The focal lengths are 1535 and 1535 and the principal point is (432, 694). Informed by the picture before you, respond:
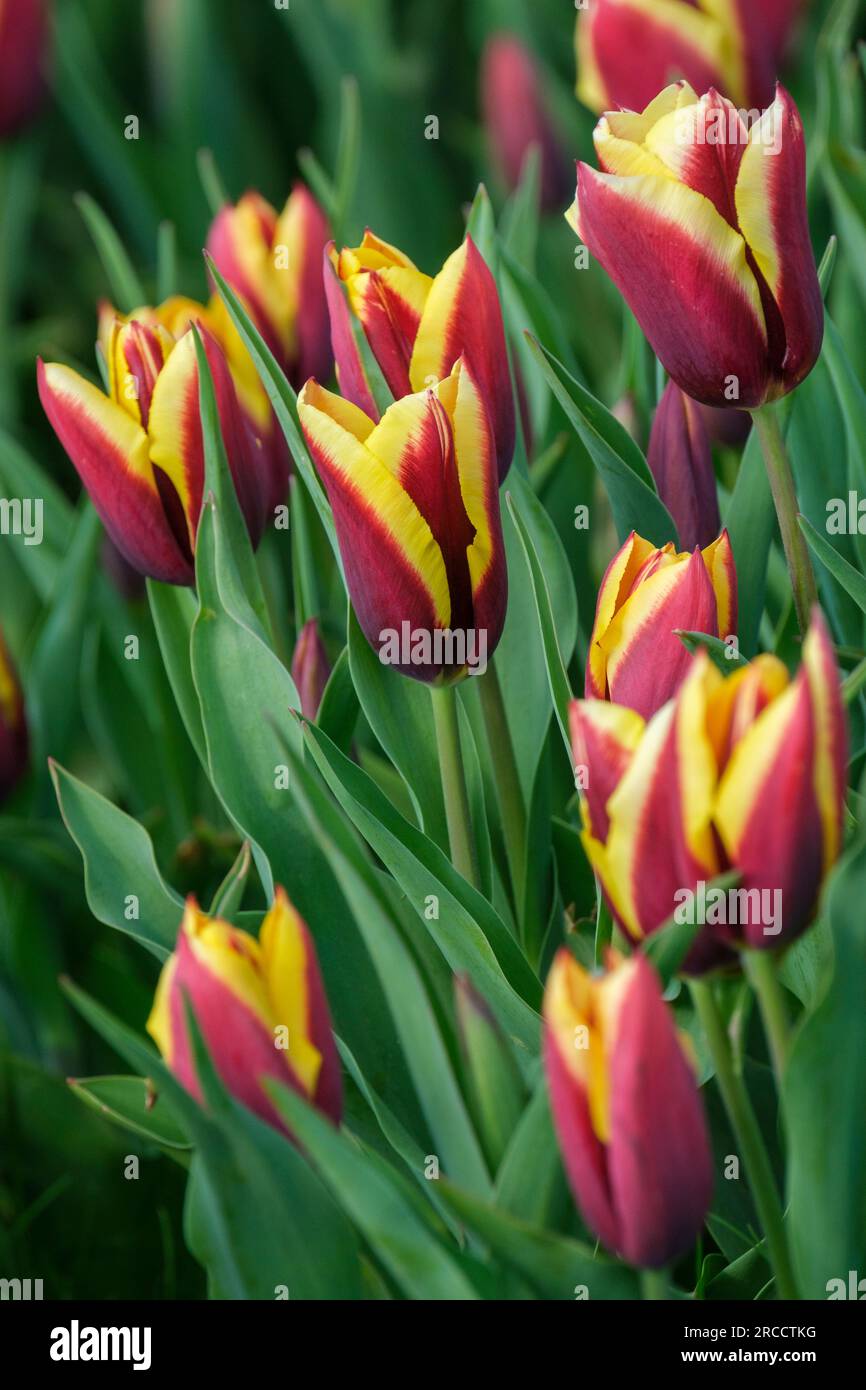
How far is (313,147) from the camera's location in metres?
1.51

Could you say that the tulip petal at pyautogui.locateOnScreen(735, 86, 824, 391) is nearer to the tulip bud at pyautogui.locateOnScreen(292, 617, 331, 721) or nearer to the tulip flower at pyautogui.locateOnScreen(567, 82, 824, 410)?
the tulip flower at pyautogui.locateOnScreen(567, 82, 824, 410)

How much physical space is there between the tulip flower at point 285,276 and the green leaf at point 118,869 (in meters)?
0.24

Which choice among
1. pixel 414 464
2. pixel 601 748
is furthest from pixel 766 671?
pixel 414 464

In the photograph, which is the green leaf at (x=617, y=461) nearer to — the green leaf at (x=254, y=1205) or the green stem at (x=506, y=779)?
the green stem at (x=506, y=779)

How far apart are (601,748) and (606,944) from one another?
14 cm

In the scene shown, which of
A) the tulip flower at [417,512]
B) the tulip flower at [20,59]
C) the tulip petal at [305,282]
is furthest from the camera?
the tulip flower at [20,59]

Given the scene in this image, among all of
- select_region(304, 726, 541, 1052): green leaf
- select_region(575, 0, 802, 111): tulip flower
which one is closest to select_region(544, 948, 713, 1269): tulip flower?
select_region(304, 726, 541, 1052): green leaf

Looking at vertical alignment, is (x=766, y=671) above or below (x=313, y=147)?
below

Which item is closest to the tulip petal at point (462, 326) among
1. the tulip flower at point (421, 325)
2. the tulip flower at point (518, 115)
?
the tulip flower at point (421, 325)

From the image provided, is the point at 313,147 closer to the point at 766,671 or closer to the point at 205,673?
the point at 205,673

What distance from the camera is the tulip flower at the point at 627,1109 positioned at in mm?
363

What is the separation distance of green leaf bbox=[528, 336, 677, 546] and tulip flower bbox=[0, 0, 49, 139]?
666 mm
